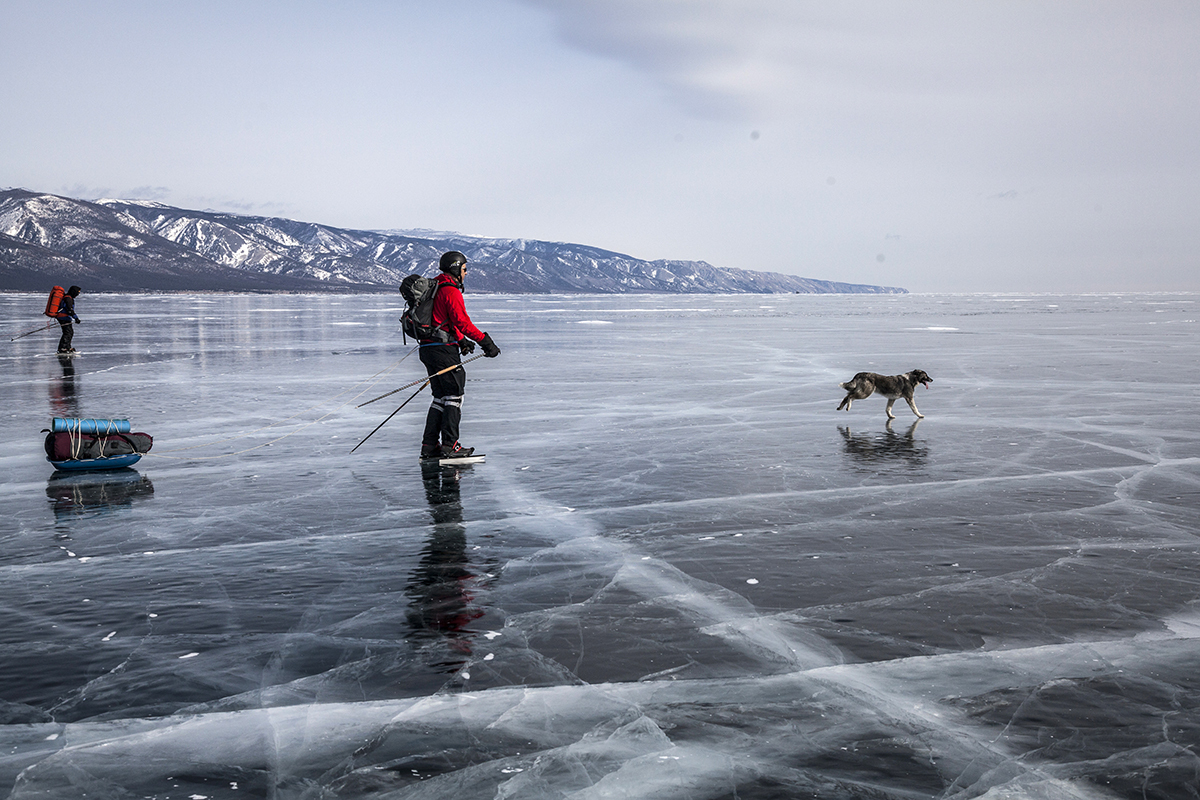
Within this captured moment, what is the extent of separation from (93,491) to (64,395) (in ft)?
29.1

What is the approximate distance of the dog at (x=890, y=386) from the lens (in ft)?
45.6

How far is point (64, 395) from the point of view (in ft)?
54.9

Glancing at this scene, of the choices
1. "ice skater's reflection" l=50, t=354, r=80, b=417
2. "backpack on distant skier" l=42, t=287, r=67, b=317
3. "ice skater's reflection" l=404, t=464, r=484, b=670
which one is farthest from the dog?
"backpack on distant skier" l=42, t=287, r=67, b=317

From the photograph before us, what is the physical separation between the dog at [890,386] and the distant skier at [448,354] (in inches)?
261

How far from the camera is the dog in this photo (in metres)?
13.9

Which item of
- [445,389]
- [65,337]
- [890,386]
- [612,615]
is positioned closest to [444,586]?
[612,615]

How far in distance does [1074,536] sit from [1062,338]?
31.4 metres

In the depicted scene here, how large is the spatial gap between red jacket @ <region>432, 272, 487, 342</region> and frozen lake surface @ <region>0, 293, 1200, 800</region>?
1.57 m

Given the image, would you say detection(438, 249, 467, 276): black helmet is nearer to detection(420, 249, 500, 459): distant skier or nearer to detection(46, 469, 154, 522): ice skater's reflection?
detection(420, 249, 500, 459): distant skier

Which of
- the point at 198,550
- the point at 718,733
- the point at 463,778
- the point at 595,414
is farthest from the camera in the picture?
the point at 595,414

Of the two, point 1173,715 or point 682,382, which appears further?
point 682,382

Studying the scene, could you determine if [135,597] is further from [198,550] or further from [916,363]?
[916,363]

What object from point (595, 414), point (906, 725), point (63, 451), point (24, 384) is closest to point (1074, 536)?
point (906, 725)

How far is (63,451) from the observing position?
987 centimetres
